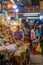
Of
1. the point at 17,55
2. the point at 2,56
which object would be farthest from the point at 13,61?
the point at 2,56

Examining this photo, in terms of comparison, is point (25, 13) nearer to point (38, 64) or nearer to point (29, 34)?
point (29, 34)

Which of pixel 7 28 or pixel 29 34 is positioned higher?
pixel 7 28

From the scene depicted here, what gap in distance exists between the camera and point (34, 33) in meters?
12.7

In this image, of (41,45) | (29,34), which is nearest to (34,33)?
(29,34)

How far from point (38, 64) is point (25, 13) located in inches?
624

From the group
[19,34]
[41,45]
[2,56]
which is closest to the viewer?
[2,56]

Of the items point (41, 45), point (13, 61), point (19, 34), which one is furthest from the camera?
point (41, 45)

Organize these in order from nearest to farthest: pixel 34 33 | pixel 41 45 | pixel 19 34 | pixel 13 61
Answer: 1. pixel 13 61
2. pixel 19 34
3. pixel 41 45
4. pixel 34 33

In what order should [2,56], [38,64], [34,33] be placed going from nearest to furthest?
[2,56]
[38,64]
[34,33]

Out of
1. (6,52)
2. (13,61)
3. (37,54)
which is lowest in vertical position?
(37,54)

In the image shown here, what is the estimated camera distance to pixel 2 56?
5223mm

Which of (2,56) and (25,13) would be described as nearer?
(2,56)

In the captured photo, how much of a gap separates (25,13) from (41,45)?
13238mm

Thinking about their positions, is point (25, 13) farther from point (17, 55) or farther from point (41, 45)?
point (17, 55)
